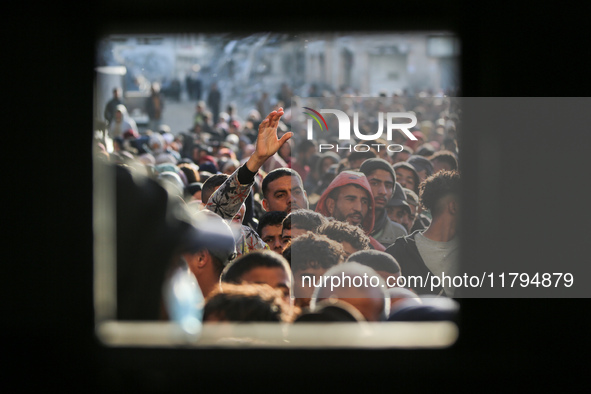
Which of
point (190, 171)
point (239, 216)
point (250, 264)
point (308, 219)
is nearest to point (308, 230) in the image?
point (308, 219)

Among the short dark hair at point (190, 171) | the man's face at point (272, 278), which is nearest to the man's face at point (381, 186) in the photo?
the man's face at point (272, 278)

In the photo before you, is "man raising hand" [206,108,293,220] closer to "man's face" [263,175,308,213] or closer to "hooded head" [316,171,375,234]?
"man's face" [263,175,308,213]

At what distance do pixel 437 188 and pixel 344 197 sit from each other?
0.36 metres

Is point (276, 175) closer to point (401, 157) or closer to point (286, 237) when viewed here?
point (286, 237)

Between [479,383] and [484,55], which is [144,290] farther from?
[484,55]

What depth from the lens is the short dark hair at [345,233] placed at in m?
2.49

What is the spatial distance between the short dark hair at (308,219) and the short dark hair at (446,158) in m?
0.49

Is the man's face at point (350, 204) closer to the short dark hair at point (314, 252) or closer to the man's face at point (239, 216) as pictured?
the short dark hair at point (314, 252)

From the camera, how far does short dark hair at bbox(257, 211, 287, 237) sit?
2.73 meters

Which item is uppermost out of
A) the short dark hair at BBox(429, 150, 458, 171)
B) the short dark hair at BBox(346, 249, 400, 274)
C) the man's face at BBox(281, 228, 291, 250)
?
the short dark hair at BBox(429, 150, 458, 171)

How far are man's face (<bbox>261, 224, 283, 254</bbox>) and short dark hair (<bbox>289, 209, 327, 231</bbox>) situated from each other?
0.11 meters

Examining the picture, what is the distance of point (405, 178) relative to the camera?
2525mm

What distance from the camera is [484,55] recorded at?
2.37 meters

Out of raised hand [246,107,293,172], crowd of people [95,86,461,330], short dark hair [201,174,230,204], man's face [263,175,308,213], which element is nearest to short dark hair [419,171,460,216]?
crowd of people [95,86,461,330]
